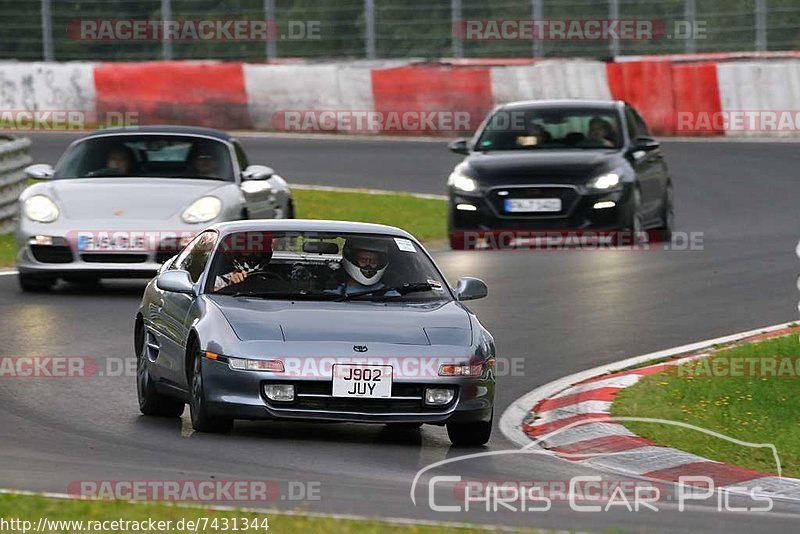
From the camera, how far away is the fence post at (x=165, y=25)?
33969 mm

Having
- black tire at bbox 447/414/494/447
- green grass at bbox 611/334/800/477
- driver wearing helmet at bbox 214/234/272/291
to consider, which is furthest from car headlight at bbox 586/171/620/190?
black tire at bbox 447/414/494/447

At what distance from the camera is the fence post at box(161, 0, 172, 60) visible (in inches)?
1337

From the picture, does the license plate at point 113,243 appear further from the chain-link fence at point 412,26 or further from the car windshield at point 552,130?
the chain-link fence at point 412,26

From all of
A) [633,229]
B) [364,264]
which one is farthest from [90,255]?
[633,229]

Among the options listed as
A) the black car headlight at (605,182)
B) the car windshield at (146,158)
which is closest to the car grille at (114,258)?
the car windshield at (146,158)

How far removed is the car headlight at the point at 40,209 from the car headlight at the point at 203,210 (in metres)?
1.07

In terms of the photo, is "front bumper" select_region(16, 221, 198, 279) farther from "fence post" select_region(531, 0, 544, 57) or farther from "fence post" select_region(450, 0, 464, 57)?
"fence post" select_region(450, 0, 464, 57)

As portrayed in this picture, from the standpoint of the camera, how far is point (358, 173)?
91.8ft

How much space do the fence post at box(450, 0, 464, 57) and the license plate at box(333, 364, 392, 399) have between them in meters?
23.7

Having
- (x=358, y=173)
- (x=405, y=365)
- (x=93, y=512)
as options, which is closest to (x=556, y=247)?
(x=358, y=173)

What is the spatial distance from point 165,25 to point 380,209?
37.3 feet

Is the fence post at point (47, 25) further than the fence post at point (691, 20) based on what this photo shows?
Yes

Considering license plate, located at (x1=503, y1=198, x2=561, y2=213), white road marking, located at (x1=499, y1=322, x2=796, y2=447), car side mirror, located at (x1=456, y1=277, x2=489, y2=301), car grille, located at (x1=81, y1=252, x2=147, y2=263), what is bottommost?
white road marking, located at (x1=499, y1=322, x2=796, y2=447)

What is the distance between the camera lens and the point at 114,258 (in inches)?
617
